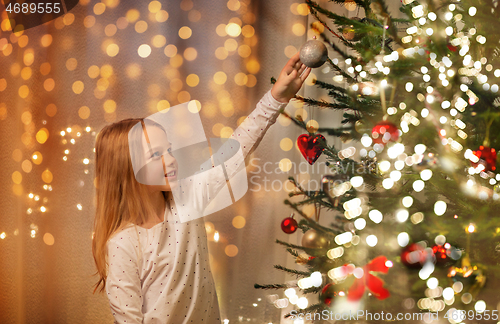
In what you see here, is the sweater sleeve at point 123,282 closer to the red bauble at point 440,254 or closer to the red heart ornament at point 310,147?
the red heart ornament at point 310,147

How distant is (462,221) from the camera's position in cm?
62

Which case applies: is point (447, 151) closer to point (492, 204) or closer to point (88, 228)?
point (492, 204)

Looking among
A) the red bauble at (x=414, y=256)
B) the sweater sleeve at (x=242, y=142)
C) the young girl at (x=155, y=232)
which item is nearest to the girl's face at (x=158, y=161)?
the young girl at (x=155, y=232)

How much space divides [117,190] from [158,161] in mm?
136

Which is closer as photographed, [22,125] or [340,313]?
[340,313]

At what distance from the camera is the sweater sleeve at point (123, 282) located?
0.68 meters

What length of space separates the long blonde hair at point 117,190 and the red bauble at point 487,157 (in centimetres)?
68

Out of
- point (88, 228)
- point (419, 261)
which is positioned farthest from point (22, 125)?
point (419, 261)

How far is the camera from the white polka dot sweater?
0.70m

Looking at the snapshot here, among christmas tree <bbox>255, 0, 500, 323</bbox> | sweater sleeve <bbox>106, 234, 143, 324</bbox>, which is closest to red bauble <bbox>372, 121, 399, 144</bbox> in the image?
christmas tree <bbox>255, 0, 500, 323</bbox>

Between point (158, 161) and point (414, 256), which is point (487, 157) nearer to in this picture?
point (414, 256)

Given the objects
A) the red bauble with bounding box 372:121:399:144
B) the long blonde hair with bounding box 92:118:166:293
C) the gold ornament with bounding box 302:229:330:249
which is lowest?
the gold ornament with bounding box 302:229:330:249

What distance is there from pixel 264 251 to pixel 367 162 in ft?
2.47

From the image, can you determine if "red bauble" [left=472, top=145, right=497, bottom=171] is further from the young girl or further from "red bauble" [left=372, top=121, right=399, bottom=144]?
the young girl
